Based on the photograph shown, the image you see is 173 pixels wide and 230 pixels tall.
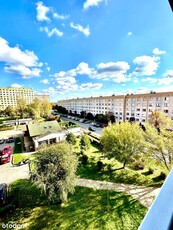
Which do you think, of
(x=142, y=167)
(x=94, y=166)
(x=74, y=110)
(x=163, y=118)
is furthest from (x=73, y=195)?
(x=74, y=110)

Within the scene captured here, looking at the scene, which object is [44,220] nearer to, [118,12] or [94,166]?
[94,166]

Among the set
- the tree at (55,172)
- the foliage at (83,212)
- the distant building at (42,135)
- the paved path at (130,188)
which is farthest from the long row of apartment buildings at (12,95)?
the tree at (55,172)

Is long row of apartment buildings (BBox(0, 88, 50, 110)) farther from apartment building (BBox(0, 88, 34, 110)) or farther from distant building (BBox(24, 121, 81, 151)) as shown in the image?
distant building (BBox(24, 121, 81, 151))

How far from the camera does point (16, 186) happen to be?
12.2m

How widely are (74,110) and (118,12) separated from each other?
61032 mm

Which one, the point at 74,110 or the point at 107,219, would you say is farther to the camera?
the point at 74,110

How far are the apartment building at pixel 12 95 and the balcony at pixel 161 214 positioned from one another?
9427cm

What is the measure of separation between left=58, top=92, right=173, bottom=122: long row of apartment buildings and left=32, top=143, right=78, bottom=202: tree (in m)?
28.0

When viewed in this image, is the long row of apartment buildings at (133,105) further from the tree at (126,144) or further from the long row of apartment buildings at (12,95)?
the long row of apartment buildings at (12,95)

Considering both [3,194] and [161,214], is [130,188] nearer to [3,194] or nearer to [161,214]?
[3,194]

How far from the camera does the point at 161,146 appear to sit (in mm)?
11680

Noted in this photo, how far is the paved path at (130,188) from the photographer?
10773 mm

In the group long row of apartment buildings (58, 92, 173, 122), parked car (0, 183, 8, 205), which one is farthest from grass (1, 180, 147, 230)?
long row of apartment buildings (58, 92, 173, 122)

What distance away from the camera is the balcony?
29.4 inches
